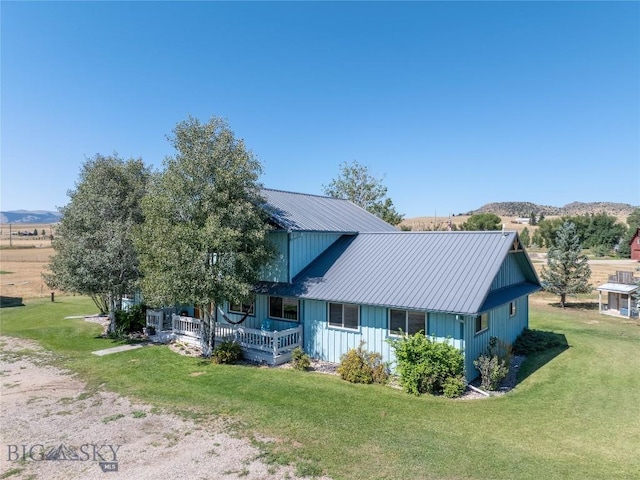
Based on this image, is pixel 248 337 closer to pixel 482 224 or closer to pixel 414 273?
pixel 414 273

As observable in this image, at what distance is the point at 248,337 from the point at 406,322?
22.7 ft

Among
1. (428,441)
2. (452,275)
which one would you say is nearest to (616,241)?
(452,275)

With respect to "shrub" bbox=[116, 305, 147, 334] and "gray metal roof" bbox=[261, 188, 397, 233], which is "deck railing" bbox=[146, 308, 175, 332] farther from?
"gray metal roof" bbox=[261, 188, 397, 233]

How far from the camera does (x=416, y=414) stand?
11.2 m

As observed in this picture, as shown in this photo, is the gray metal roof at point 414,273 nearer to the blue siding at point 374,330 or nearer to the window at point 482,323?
the blue siding at point 374,330

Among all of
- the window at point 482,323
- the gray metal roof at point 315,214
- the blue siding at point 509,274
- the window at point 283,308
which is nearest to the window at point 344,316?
the window at point 283,308

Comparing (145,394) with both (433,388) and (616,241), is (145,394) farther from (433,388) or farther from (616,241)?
(616,241)

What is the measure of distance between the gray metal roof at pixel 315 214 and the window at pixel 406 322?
228 inches

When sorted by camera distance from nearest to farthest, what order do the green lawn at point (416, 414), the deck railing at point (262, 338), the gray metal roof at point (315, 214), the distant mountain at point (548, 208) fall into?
1. the green lawn at point (416, 414)
2. the deck railing at point (262, 338)
3. the gray metal roof at point (315, 214)
4. the distant mountain at point (548, 208)

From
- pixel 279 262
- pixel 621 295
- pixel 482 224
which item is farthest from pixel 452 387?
pixel 482 224

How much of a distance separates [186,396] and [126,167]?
15175mm

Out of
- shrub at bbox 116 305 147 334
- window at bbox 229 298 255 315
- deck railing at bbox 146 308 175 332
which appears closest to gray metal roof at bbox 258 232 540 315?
window at bbox 229 298 255 315

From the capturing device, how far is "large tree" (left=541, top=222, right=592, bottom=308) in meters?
30.6

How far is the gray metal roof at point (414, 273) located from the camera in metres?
13.6
